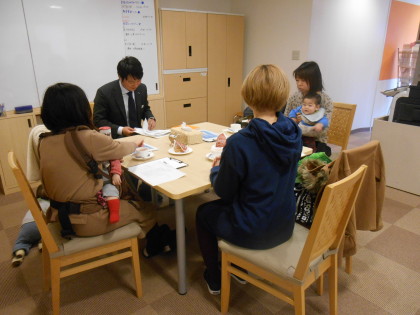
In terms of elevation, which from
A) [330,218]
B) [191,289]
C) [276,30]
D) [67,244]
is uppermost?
[276,30]

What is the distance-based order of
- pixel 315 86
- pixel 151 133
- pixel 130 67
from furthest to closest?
pixel 315 86 → pixel 151 133 → pixel 130 67

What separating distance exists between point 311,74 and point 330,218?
149 cm

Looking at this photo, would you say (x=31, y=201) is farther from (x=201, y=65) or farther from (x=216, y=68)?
(x=216, y=68)

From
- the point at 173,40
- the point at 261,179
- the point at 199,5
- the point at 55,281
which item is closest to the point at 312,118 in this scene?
the point at 261,179

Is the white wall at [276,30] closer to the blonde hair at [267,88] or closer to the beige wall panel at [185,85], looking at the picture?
the beige wall panel at [185,85]

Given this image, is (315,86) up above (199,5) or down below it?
below

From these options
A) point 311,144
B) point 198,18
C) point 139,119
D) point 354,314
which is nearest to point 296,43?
point 198,18

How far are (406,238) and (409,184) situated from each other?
0.89 m

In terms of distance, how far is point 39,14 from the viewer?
3.01m

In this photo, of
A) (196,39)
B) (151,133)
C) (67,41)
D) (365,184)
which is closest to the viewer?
(365,184)

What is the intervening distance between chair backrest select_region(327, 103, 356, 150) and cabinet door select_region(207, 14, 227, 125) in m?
2.14

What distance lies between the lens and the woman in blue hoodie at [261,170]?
4.18 feet

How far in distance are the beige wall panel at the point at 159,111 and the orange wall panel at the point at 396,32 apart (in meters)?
3.52

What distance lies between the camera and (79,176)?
145cm
